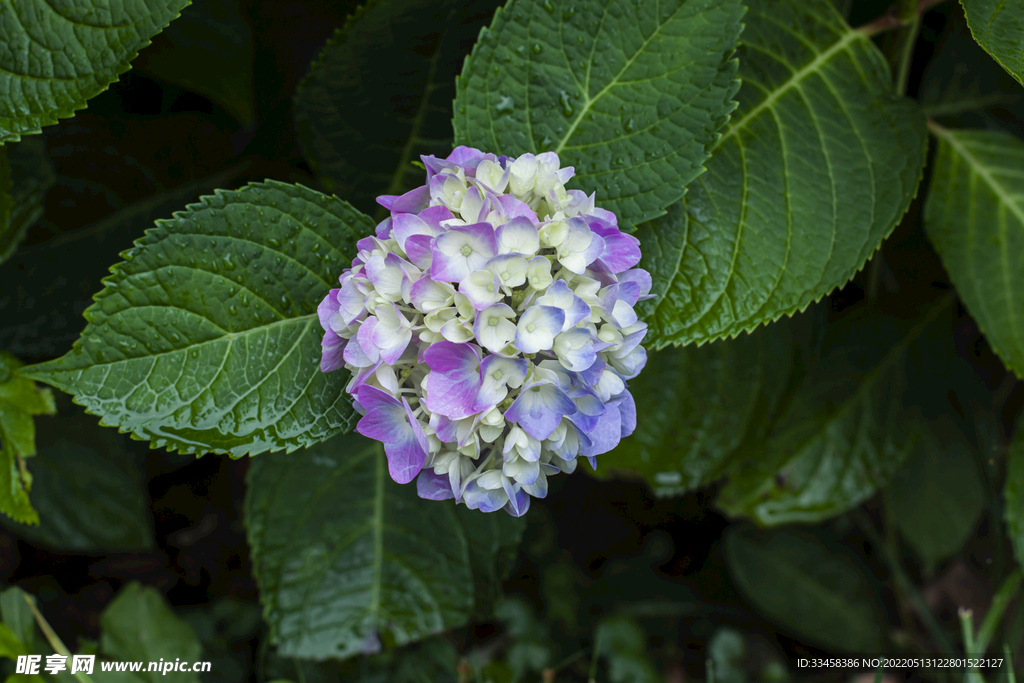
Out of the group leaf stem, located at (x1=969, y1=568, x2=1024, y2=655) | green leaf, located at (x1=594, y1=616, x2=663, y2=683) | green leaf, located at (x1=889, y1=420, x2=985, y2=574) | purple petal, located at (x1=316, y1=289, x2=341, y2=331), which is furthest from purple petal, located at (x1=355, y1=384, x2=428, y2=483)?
green leaf, located at (x1=889, y1=420, x2=985, y2=574)

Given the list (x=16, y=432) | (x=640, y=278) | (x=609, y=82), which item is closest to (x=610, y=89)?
(x=609, y=82)

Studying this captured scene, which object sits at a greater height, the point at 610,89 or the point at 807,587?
the point at 610,89

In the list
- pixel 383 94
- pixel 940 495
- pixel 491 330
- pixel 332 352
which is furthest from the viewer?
pixel 940 495

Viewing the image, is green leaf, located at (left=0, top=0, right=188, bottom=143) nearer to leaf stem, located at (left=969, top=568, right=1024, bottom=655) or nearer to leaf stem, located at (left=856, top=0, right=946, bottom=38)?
leaf stem, located at (left=856, top=0, right=946, bottom=38)

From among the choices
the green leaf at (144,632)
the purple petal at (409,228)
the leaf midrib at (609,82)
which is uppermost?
the leaf midrib at (609,82)

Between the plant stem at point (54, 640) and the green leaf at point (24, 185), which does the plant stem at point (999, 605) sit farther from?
the green leaf at point (24, 185)

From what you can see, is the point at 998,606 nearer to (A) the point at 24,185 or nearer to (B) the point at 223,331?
(B) the point at 223,331

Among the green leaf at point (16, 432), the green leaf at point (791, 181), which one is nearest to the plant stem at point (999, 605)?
the green leaf at point (791, 181)

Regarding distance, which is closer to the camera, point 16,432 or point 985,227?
point 16,432
